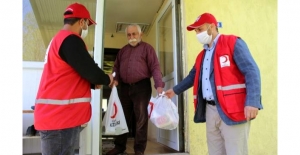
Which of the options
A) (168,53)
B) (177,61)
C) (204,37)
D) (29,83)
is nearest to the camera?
(204,37)

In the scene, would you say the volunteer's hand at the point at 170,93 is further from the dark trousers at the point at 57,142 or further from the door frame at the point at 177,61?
the dark trousers at the point at 57,142

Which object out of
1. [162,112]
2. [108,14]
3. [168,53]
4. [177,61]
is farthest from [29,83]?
[108,14]

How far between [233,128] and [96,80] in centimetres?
105

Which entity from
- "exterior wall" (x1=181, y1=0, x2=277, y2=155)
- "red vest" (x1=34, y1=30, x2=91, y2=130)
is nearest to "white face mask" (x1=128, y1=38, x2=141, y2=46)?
"exterior wall" (x1=181, y1=0, x2=277, y2=155)

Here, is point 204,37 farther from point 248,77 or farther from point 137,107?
point 137,107

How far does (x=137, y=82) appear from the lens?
11.3ft

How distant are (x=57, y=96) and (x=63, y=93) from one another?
0.04 m

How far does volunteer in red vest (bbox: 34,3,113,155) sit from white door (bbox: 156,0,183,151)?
1.97 metres

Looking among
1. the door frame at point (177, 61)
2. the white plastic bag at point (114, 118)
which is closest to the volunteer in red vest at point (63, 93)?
the white plastic bag at point (114, 118)

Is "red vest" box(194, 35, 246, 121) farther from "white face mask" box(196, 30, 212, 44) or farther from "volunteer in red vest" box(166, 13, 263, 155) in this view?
"white face mask" box(196, 30, 212, 44)

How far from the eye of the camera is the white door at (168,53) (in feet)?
12.1

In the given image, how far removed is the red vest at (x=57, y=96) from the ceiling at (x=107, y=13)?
1351mm

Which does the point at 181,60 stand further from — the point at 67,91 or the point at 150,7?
the point at 67,91
